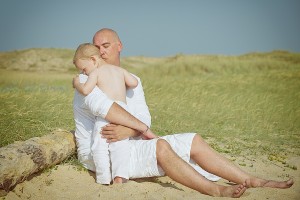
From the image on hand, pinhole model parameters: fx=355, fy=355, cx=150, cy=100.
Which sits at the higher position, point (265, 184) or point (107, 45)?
point (107, 45)

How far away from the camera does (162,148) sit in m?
4.01

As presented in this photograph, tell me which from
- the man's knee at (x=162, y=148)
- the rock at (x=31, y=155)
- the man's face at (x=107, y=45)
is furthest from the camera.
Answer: the man's face at (x=107, y=45)

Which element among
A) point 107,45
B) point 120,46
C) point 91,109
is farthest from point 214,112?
point 91,109

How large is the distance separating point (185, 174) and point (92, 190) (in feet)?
3.59

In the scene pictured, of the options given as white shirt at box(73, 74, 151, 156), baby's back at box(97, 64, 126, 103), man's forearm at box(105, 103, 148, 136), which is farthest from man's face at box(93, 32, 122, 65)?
man's forearm at box(105, 103, 148, 136)

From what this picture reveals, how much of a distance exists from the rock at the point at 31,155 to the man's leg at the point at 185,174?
56.0 inches

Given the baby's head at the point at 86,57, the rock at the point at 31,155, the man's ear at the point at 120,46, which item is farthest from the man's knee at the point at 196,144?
the man's ear at the point at 120,46

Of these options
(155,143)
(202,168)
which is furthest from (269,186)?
(155,143)

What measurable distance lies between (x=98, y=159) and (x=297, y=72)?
19752 millimetres

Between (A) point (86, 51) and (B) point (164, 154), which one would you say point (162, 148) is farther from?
(A) point (86, 51)

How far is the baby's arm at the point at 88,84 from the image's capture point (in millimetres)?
4086

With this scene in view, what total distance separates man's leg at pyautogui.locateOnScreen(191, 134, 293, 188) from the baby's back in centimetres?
109

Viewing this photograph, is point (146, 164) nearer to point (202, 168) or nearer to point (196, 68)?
point (202, 168)

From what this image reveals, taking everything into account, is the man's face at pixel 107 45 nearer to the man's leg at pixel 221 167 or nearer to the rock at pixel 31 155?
the rock at pixel 31 155
